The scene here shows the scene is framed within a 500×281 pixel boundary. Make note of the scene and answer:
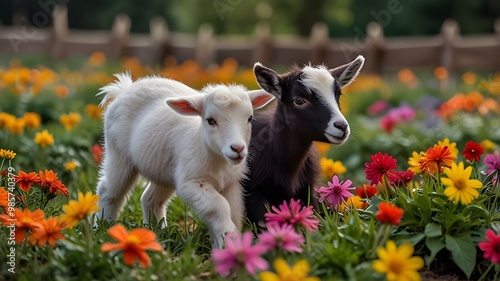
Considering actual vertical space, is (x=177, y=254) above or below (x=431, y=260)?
below

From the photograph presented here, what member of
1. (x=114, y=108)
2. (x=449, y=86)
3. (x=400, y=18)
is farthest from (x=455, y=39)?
(x=400, y=18)

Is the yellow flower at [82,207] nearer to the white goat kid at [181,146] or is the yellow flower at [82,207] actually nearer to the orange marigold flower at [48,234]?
the orange marigold flower at [48,234]

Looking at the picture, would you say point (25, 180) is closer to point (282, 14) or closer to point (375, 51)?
point (375, 51)

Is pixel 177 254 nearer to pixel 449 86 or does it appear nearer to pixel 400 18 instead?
pixel 449 86

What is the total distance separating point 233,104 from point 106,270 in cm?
108

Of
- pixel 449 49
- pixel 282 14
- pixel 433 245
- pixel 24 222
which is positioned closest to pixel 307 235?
pixel 433 245

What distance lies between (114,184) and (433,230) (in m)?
2.04

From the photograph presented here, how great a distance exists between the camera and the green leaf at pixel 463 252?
366 cm

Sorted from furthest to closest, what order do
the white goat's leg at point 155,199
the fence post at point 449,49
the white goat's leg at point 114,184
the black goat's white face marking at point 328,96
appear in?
the fence post at point 449,49 < the white goat's leg at point 155,199 < the white goat's leg at point 114,184 < the black goat's white face marking at point 328,96

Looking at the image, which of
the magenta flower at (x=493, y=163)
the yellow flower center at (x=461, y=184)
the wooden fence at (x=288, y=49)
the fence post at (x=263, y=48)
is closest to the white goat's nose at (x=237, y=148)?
the yellow flower center at (x=461, y=184)

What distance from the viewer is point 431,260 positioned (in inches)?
143

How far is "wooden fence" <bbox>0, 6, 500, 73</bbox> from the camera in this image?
1539cm

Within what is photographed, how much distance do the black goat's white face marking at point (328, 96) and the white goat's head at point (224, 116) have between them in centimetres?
38

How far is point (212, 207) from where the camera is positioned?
3.84 meters
